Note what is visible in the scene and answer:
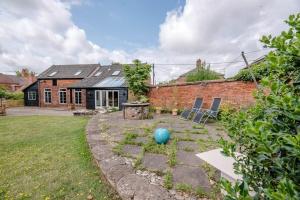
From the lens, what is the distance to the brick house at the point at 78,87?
1505cm

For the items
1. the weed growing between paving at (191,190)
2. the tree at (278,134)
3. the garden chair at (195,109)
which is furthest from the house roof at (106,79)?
the tree at (278,134)

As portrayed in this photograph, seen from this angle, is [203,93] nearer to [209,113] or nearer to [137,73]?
[209,113]

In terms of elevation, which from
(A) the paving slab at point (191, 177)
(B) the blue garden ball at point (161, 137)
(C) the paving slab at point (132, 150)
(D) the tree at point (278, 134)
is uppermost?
(D) the tree at point (278, 134)

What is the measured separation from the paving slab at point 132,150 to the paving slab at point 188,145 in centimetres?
98

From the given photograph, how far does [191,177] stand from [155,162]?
0.79 meters

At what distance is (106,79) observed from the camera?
1659 centimetres

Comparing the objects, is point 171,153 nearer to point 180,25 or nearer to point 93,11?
point 93,11

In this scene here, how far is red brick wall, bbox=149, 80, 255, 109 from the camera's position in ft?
22.8

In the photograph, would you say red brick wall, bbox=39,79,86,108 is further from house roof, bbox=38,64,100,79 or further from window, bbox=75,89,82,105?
window, bbox=75,89,82,105

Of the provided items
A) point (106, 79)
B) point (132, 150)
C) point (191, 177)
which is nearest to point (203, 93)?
point (132, 150)

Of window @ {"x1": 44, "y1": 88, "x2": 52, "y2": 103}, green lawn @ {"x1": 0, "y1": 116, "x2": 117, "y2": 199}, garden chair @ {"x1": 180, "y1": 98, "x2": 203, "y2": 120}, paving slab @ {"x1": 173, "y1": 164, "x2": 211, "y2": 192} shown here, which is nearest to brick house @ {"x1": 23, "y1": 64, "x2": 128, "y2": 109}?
window @ {"x1": 44, "y1": 88, "x2": 52, "y2": 103}

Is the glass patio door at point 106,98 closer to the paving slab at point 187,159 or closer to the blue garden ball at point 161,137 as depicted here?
the blue garden ball at point 161,137

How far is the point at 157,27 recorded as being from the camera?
1270 cm

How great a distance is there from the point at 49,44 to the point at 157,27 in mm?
17284
